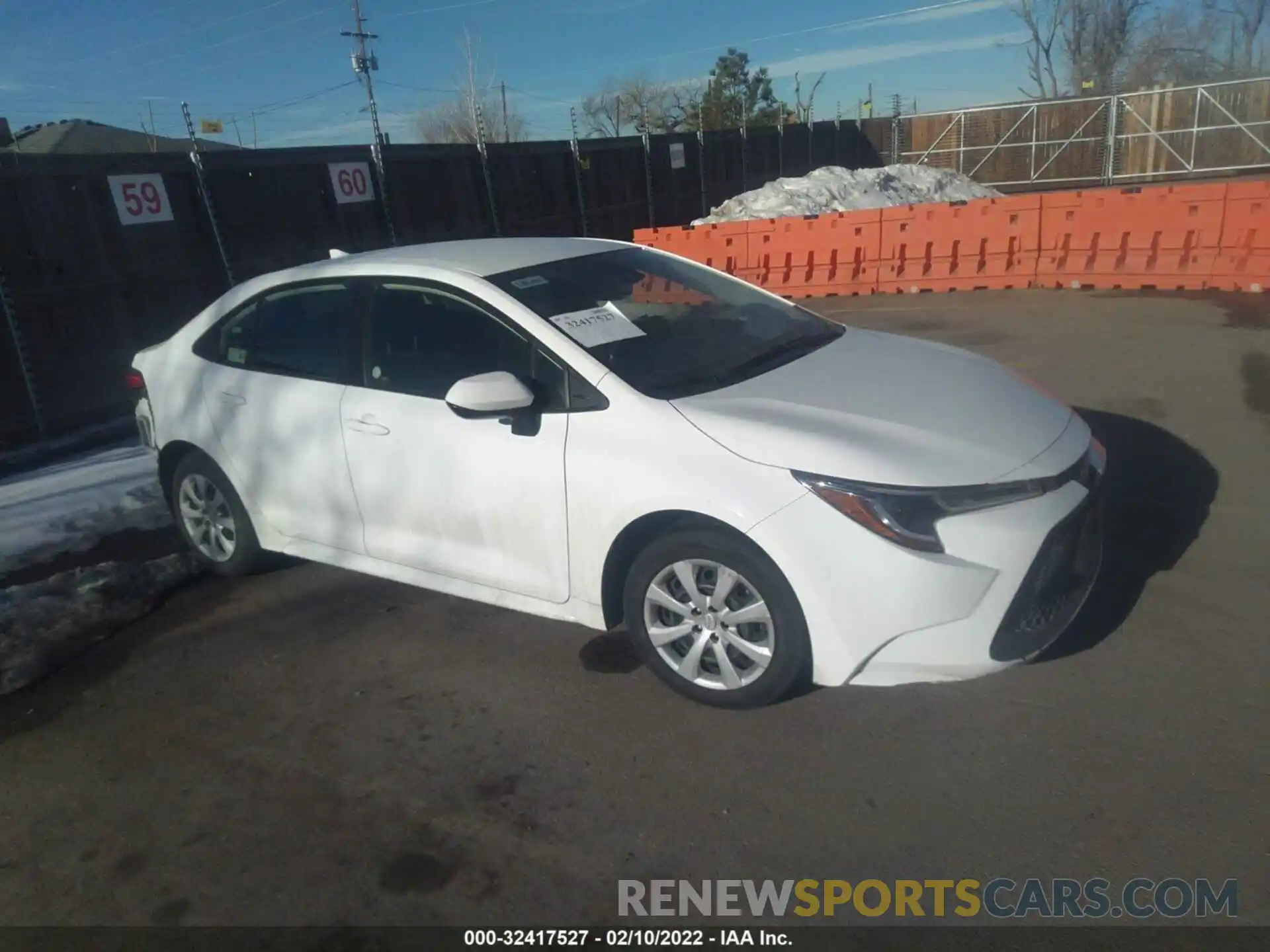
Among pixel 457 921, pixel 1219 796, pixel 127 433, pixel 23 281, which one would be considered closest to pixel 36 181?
pixel 23 281

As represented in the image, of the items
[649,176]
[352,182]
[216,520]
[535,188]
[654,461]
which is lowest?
[216,520]

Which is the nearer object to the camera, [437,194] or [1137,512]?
[1137,512]

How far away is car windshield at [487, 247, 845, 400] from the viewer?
374 centimetres

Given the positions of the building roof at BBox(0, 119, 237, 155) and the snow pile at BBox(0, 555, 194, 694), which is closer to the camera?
the snow pile at BBox(0, 555, 194, 694)

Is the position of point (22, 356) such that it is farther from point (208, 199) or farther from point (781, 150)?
point (781, 150)

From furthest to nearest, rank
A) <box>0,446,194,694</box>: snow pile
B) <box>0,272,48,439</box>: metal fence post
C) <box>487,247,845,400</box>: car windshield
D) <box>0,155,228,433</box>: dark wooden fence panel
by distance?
<box>0,155,228,433</box>: dark wooden fence panel
<box>0,272,48,439</box>: metal fence post
<box>0,446,194,694</box>: snow pile
<box>487,247,845,400</box>: car windshield

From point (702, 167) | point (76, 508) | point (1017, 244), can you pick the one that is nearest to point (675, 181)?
point (702, 167)

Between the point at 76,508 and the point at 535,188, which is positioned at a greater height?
the point at 535,188

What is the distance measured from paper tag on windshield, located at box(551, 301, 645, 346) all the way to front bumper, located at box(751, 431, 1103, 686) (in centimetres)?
111

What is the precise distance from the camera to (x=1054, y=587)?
328 cm

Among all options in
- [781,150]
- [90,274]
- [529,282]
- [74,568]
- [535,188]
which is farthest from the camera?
[781,150]

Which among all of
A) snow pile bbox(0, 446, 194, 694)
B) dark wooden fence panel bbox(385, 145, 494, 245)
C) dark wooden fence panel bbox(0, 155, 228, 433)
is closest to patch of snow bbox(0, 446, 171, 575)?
snow pile bbox(0, 446, 194, 694)

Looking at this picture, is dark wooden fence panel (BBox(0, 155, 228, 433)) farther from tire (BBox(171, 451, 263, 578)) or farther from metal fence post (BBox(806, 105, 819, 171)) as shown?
metal fence post (BBox(806, 105, 819, 171))

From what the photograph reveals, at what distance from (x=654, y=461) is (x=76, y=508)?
4636mm
